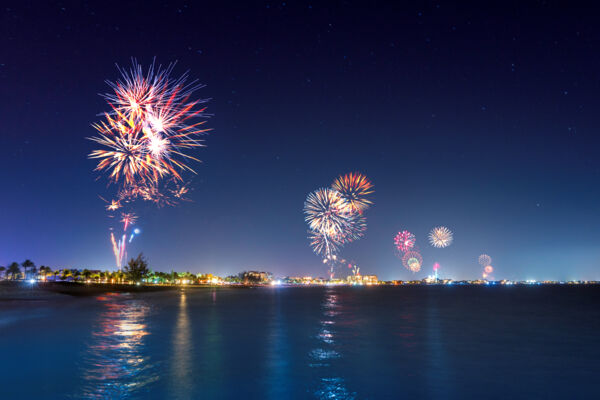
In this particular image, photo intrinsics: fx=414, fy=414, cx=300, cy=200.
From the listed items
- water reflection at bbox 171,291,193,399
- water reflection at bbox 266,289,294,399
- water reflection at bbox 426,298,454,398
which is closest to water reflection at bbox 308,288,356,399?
water reflection at bbox 266,289,294,399

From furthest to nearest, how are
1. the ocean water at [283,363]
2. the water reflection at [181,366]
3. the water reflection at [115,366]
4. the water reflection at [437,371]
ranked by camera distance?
the water reflection at [437,371] → the ocean water at [283,363] → the water reflection at [181,366] → the water reflection at [115,366]

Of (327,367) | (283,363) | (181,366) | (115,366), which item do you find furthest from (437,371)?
(115,366)

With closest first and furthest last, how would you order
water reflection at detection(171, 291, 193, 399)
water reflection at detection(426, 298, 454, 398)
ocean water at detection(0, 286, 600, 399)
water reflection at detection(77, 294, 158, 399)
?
water reflection at detection(77, 294, 158, 399), water reflection at detection(171, 291, 193, 399), ocean water at detection(0, 286, 600, 399), water reflection at detection(426, 298, 454, 398)

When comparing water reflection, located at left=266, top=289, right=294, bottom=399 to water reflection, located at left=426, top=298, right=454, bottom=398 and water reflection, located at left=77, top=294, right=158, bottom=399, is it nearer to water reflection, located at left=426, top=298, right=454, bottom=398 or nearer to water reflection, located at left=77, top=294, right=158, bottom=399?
water reflection, located at left=77, top=294, right=158, bottom=399

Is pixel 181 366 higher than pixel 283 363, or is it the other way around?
pixel 181 366

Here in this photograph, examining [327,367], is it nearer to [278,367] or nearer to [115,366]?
[278,367]

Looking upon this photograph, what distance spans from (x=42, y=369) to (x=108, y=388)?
5100 millimetres

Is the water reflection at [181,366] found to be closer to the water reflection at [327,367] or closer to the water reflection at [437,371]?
the water reflection at [327,367]

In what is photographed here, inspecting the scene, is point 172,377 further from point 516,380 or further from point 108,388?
point 516,380

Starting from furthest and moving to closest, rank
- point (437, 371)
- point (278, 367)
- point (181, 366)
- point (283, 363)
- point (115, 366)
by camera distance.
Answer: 1. point (283, 363)
2. point (278, 367)
3. point (437, 371)
4. point (181, 366)
5. point (115, 366)

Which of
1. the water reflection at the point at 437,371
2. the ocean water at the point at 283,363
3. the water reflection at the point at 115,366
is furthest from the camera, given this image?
the water reflection at the point at 437,371

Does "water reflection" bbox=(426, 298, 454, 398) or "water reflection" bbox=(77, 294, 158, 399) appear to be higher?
"water reflection" bbox=(77, 294, 158, 399)

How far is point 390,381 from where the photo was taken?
1702 cm

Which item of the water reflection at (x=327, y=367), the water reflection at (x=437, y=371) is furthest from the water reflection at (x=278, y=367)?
the water reflection at (x=437, y=371)
